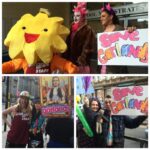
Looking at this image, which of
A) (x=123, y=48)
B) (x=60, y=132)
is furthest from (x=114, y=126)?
(x=123, y=48)

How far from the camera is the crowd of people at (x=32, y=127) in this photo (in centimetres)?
175

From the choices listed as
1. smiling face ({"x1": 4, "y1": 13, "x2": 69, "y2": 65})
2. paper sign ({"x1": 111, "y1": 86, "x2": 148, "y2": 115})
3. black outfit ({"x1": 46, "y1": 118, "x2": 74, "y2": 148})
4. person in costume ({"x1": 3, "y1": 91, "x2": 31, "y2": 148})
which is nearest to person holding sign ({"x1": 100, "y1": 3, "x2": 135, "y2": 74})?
paper sign ({"x1": 111, "y1": 86, "x2": 148, "y2": 115})

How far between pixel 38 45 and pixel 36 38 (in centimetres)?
4

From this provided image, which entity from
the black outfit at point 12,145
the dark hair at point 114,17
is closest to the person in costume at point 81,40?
the dark hair at point 114,17

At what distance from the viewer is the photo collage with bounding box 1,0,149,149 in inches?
67.9

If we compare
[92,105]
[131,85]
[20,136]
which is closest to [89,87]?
[92,105]

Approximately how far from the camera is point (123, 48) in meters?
1.74

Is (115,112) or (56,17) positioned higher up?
(56,17)

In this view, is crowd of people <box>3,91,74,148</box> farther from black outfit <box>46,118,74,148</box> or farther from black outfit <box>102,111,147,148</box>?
black outfit <box>102,111,147,148</box>

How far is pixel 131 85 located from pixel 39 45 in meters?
0.53

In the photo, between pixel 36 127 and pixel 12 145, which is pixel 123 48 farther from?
pixel 12 145

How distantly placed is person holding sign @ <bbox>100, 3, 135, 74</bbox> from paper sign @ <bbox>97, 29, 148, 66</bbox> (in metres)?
0.02

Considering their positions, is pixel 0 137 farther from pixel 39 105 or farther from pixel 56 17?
pixel 56 17

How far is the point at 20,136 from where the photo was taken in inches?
70.0
